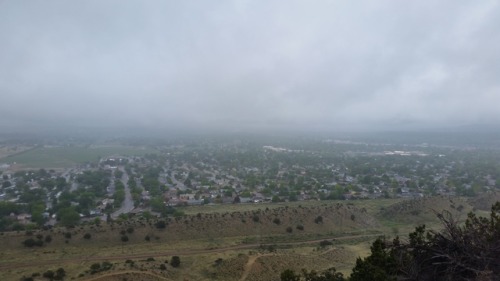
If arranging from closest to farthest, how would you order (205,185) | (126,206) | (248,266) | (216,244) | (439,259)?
(439,259) < (248,266) < (216,244) < (126,206) < (205,185)

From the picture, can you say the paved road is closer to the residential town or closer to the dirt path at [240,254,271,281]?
the residential town

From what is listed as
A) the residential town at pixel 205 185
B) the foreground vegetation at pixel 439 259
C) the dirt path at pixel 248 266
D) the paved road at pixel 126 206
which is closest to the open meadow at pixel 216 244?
the dirt path at pixel 248 266

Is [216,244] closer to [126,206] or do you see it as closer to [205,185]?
[126,206]

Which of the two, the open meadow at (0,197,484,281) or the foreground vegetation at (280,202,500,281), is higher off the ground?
the foreground vegetation at (280,202,500,281)

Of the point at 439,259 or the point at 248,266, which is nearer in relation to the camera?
the point at 439,259

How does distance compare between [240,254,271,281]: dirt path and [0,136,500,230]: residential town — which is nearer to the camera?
[240,254,271,281]: dirt path

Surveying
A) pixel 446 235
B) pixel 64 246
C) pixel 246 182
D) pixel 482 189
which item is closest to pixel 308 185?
pixel 246 182

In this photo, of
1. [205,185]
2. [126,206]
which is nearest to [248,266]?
[126,206]

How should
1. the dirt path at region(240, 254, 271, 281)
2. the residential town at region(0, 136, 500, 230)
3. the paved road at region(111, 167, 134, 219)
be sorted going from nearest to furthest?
the dirt path at region(240, 254, 271, 281), the paved road at region(111, 167, 134, 219), the residential town at region(0, 136, 500, 230)

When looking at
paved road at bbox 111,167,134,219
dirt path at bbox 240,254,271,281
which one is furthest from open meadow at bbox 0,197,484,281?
paved road at bbox 111,167,134,219

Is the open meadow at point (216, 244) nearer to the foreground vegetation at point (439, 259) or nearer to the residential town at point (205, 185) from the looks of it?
the foreground vegetation at point (439, 259)

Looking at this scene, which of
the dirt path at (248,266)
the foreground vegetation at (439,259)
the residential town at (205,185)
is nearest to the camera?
the foreground vegetation at (439,259)
